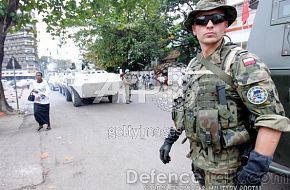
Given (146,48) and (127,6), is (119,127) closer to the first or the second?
(127,6)

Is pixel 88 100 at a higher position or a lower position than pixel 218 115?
lower

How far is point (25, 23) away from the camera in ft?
35.9

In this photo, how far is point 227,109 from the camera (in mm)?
1729

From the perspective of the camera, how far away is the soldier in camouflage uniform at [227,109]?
1.55 meters

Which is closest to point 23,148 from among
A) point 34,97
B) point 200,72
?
point 34,97

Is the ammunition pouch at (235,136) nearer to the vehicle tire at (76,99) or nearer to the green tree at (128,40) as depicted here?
the vehicle tire at (76,99)

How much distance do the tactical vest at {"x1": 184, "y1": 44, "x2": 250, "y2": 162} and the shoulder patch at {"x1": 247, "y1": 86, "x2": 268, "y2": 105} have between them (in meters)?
0.13

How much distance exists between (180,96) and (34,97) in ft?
20.0

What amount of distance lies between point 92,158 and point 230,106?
357 cm

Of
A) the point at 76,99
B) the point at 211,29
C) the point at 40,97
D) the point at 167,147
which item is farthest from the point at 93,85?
the point at 211,29

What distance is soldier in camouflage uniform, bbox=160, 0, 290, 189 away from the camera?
155 cm

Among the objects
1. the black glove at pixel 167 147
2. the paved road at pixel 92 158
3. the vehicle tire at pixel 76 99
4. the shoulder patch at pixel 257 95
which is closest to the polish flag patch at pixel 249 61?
the shoulder patch at pixel 257 95

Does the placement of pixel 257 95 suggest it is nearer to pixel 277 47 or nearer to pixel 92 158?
pixel 277 47

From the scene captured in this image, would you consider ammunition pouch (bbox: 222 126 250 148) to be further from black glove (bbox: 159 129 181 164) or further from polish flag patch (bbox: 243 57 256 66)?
black glove (bbox: 159 129 181 164)
